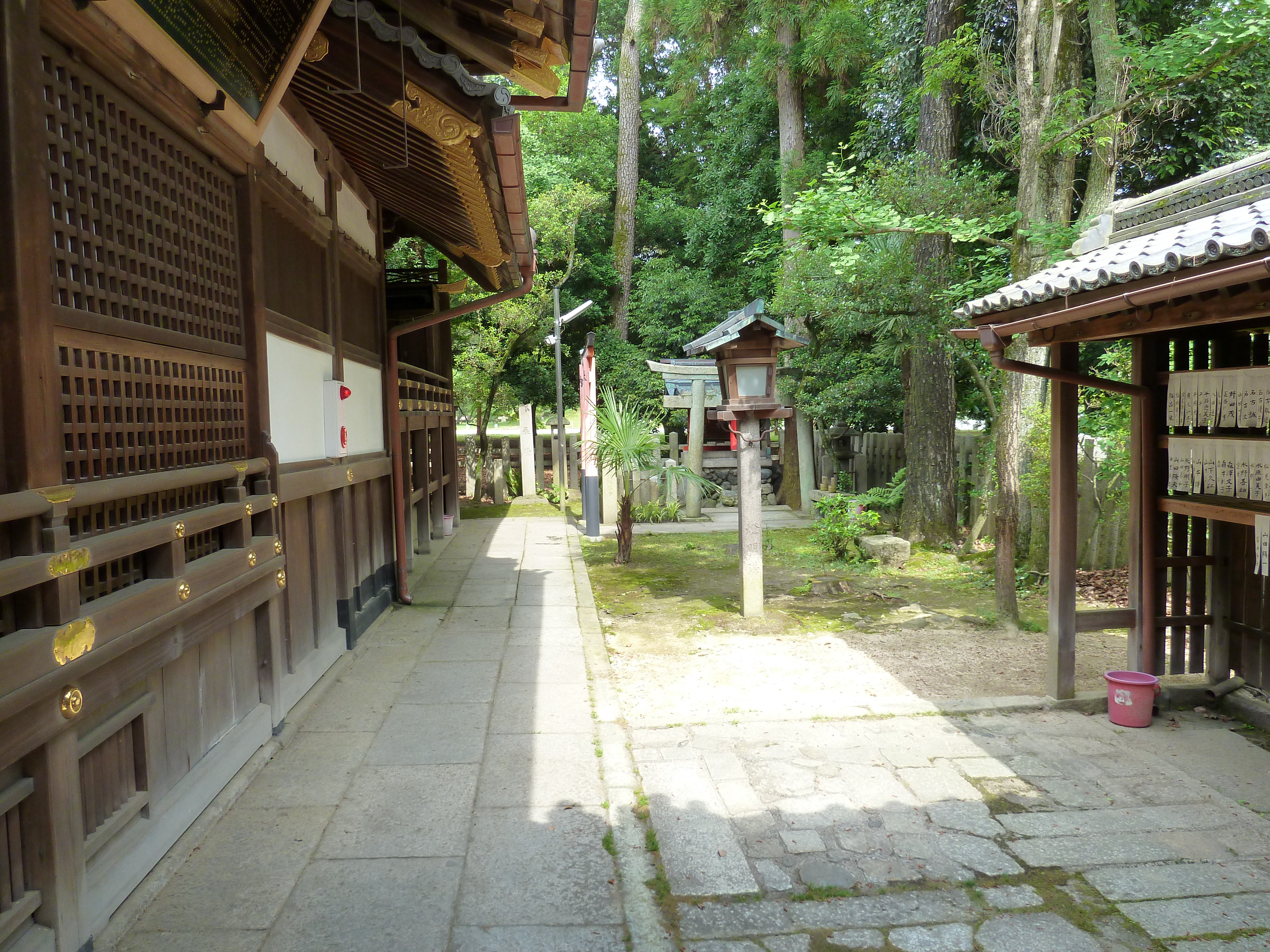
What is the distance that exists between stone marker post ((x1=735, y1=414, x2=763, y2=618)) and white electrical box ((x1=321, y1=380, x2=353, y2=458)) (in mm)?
3699

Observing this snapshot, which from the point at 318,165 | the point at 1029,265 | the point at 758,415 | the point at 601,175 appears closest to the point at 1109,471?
the point at 1029,265

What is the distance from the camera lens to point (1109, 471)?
9.29 meters

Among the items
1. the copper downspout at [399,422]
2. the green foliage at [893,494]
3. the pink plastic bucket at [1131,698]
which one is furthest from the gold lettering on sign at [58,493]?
the green foliage at [893,494]

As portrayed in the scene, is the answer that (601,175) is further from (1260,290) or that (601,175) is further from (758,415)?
Result: (1260,290)

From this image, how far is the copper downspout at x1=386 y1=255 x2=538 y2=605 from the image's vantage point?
8539 mm

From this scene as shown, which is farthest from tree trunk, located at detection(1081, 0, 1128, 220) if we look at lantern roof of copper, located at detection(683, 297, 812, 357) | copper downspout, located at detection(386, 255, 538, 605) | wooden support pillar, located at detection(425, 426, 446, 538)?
wooden support pillar, located at detection(425, 426, 446, 538)

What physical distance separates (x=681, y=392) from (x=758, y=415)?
38.6 ft

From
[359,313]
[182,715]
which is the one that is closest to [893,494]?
[359,313]

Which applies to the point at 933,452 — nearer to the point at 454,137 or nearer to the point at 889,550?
the point at 889,550

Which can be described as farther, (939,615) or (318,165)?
(939,615)

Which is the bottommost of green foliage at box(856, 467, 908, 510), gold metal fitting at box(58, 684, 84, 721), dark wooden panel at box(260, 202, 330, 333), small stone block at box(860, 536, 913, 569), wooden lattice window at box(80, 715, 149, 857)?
small stone block at box(860, 536, 913, 569)

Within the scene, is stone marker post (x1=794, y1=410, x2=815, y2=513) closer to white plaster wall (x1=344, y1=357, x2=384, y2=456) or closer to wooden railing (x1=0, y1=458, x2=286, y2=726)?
white plaster wall (x1=344, y1=357, x2=384, y2=456)

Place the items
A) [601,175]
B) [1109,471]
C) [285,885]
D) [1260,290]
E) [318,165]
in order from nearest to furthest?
[285,885], [1260,290], [318,165], [1109,471], [601,175]

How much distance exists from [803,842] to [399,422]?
6428mm
